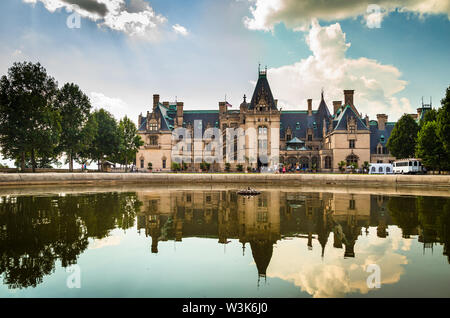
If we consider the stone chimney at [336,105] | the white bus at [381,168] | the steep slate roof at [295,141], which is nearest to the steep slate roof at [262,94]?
the steep slate roof at [295,141]

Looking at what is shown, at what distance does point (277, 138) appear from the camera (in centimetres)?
6850

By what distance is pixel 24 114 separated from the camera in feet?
148

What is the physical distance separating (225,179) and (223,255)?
33157mm

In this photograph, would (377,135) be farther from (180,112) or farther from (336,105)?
(180,112)

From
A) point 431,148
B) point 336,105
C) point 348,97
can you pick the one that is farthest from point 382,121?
point 431,148

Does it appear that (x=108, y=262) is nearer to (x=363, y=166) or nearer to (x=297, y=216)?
(x=297, y=216)

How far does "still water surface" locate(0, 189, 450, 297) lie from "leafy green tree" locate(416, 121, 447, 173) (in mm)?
37158

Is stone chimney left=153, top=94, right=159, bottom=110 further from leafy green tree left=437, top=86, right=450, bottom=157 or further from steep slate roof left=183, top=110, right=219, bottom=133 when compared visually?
leafy green tree left=437, top=86, right=450, bottom=157

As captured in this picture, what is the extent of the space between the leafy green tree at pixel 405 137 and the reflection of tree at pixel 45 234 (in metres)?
58.2

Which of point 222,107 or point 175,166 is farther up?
point 222,107

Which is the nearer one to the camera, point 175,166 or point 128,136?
Answer: point 175,166

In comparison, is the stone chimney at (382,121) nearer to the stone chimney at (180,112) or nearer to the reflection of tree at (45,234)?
the stone chimney at (180,112)

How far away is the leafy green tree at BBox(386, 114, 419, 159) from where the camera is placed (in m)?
58.3
